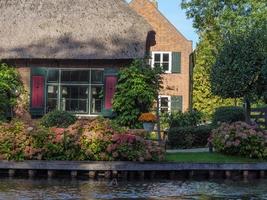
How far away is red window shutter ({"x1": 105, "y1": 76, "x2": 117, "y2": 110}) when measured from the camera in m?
26.0

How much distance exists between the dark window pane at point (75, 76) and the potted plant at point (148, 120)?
3336mm

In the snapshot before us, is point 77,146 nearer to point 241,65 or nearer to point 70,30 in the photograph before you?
point 70,30

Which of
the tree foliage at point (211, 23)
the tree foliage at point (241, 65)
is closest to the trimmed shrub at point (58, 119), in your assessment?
the tree foliage at point (241, 65)

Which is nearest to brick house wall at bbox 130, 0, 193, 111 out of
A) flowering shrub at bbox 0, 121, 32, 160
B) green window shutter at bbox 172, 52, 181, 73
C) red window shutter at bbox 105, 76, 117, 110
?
green window shutter at bbox 172, 52, 181, 73

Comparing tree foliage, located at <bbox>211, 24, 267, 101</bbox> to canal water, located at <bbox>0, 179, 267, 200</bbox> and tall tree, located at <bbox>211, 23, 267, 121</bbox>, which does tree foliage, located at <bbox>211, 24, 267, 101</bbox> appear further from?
canal water, located at <bbox>0, 179, 267, 200</bbox>

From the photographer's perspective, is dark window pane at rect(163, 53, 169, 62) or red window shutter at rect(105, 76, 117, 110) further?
dark window pane at rect(163, 53, 169, 62)

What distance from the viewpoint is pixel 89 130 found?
1969 centimetres

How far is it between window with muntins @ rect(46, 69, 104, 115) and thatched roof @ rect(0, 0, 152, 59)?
0.89 meters

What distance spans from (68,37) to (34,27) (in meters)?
1.59

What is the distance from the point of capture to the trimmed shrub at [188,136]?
2339 centimetres

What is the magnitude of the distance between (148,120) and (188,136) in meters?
1.64

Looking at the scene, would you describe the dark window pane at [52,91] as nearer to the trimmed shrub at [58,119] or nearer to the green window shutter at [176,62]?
the trimmed shrub at [58,119]

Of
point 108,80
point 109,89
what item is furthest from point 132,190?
→ point 108,80

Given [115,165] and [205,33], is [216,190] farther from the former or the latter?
[205,33]
